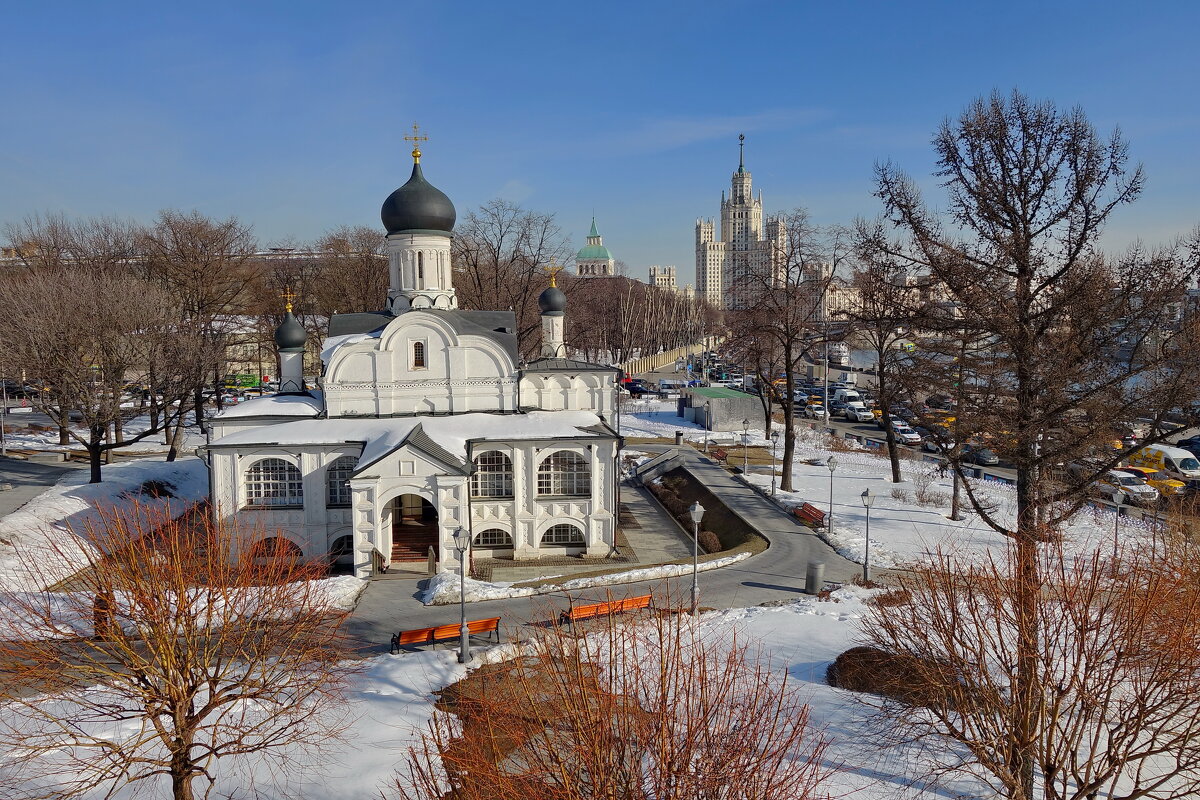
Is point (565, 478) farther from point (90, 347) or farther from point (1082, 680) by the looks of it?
point (90, 347)

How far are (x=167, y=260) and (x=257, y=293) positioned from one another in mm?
12590

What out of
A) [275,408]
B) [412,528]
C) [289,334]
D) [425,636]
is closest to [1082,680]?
[425,636]

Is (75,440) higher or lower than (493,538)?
higher

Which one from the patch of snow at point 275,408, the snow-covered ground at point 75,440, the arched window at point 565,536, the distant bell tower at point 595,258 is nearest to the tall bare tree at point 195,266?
the snow-covered ground at point 75,440

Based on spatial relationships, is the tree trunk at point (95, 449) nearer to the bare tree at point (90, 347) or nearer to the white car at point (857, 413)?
the bare tree at point (90, 347)

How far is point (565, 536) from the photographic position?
23.0 meters

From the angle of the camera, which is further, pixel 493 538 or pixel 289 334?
pixel 289 334

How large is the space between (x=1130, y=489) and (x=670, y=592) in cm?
2046

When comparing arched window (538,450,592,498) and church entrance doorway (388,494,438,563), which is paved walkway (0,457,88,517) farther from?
arched window (538,450,592,498)

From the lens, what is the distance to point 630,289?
92.9 meters

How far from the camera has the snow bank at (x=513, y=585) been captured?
57.7 feet

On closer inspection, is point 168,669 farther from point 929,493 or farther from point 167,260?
point 167,260

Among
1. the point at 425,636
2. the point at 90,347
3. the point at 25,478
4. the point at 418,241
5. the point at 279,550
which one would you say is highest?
the point at 418,241

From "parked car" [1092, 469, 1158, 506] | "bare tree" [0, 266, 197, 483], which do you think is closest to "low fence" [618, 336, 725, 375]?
"bare tree" [0, 266, 197, 483]
